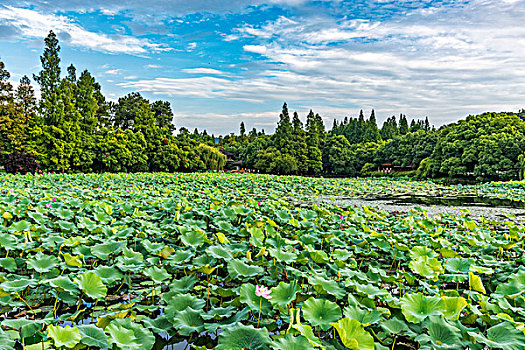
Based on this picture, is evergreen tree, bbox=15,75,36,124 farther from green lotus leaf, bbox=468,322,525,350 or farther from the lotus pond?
green lotus leaf, bbox=468,322,525,350

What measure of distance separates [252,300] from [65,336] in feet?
3.78

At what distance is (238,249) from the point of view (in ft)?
11.9

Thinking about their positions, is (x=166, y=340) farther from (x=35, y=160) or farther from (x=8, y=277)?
(x=35, y=160)

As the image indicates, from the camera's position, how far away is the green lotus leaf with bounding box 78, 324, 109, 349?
1.90 metres

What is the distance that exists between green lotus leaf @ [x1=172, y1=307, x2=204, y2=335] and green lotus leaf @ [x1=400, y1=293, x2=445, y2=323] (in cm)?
134

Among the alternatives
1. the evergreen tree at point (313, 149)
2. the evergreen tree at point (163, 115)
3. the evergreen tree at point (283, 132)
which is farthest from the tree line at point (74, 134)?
the evergreen tree at point (313, 149)

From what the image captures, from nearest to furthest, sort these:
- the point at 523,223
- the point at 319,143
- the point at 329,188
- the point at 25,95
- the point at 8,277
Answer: the point at 8,277
the point at 523,223
the point at 329,188
the point at 25,95
the point at 319,143

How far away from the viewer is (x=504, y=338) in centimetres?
200

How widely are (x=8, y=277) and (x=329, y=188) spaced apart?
14336 millimetres

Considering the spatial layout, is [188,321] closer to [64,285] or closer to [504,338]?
[64,285]

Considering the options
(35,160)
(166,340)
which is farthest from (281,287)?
(35,160)

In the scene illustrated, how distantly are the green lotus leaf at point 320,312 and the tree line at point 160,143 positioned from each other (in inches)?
830

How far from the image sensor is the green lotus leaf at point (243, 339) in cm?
191

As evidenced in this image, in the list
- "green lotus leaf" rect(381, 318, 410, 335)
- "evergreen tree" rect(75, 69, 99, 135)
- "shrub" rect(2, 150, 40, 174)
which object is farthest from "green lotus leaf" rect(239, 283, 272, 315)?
"evergreen tree" rect(75, 69, 99, 135)
